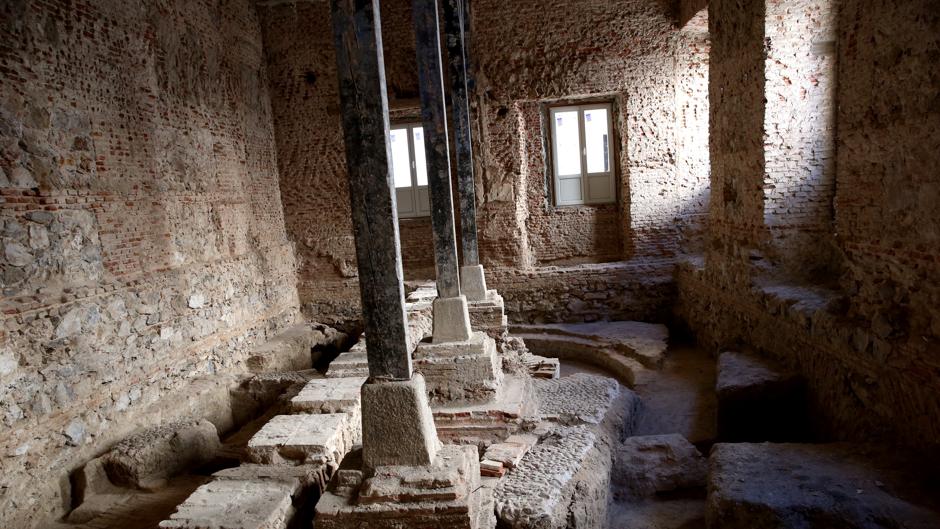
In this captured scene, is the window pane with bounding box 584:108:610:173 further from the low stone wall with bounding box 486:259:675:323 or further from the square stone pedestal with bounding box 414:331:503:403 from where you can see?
the square stone pedestal with bounding box 414:331:503:403

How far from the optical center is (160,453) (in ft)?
17.4

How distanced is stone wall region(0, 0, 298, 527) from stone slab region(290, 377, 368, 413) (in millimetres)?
2153

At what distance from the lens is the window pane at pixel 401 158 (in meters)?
10.6

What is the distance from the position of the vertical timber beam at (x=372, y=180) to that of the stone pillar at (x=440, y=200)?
183 cm

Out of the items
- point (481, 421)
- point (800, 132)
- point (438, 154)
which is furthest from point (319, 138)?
point (800, 132)

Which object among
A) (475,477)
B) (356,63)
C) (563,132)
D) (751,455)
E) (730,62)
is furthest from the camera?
(563,132)

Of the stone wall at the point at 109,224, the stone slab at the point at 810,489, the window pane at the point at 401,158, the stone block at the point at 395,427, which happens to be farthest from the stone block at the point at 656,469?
the window pane at the point at 401,158

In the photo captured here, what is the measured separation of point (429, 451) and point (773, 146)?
5286 millimetres

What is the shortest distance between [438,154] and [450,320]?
149 centimetres

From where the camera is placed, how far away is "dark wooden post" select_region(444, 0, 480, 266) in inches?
237

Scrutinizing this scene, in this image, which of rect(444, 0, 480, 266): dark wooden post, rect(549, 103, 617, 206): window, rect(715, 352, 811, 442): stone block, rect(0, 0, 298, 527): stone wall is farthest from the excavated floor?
rect(549, 103, 617, 206): window

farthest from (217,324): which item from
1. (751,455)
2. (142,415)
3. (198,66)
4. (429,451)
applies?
(751,455)

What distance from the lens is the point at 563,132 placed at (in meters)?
10.3

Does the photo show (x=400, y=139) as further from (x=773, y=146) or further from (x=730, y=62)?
(x=773, y=146)
